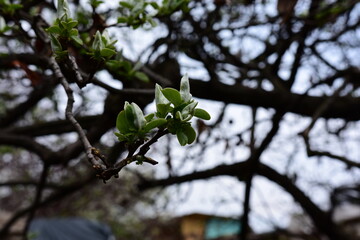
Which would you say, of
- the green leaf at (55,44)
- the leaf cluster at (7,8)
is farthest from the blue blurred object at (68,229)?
the green leaf at (55,44)

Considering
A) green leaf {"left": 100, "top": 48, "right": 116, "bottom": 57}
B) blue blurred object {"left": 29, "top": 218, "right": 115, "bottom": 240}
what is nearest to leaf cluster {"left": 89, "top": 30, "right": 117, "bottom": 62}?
green leaf {"left": 100, "top": 48, "right": 116, "bottom": 57}

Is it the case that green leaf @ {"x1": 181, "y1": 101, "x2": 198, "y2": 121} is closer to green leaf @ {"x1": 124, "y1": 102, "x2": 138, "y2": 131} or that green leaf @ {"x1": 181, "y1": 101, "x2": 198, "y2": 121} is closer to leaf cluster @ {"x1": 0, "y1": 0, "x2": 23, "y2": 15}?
green leaf @ {"x1": 124, "y1": 102, "x2": 138, "y2": 131}

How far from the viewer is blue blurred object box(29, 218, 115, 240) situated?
7.72m

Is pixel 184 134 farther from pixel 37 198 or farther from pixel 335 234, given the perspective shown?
pixel 335 234

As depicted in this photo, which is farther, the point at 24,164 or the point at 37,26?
the point at 24,164

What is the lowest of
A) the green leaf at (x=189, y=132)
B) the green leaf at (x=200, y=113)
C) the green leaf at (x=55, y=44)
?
the green leaf at (x=189, y=132)

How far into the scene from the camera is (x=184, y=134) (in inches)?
34.9

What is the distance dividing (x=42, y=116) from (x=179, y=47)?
3518mm

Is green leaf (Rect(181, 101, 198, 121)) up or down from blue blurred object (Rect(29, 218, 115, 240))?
up

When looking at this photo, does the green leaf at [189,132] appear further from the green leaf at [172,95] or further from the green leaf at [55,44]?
the green leaf at [55,44]

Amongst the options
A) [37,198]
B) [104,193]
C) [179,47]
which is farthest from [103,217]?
[179,47]

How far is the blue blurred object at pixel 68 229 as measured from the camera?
7719 mm

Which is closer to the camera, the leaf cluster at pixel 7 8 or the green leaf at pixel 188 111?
the green leaf at pixel 188 111

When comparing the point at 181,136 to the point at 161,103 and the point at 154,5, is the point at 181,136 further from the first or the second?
the point at 154,5
